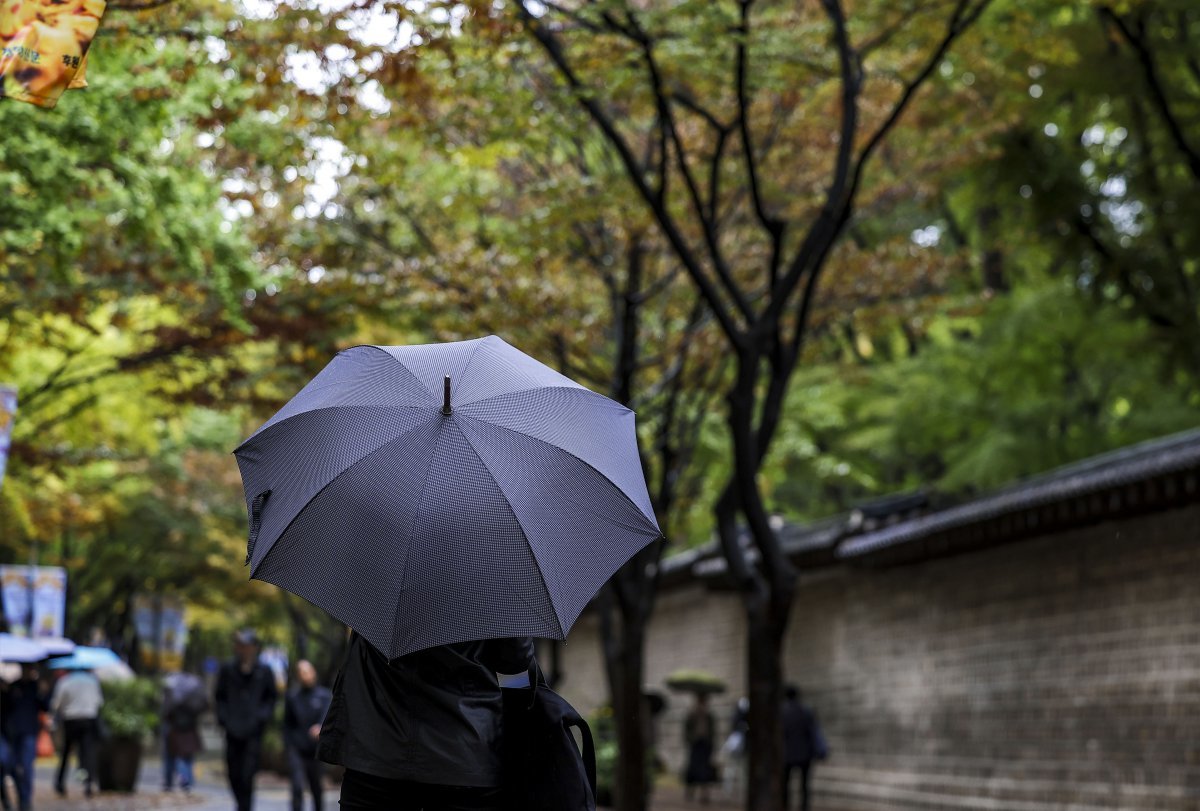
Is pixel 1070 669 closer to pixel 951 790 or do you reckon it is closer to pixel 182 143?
pixel 951 790

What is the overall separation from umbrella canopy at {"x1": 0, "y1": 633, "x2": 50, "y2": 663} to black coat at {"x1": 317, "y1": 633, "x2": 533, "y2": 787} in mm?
11889

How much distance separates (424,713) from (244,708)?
8.74 metres

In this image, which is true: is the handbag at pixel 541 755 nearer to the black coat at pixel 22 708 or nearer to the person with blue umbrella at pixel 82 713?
the black coat at pixel 22 708

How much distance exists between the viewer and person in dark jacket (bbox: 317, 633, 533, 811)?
13.5ft

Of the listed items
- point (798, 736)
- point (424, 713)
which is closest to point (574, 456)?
point (424, 713)

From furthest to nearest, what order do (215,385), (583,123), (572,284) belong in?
(215,385)
(572,284)
(583,123)

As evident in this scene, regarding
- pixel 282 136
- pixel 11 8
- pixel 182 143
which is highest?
pixel 182 143

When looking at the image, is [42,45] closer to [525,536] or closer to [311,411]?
[311,411]

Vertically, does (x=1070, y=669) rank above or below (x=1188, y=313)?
below

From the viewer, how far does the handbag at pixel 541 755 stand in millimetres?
4195

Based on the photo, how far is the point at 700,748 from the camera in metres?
22.3

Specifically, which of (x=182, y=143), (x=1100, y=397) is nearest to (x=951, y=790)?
(x=1100, y=397)

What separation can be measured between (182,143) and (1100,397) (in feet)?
37.4

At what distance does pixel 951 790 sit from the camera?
1736cm
